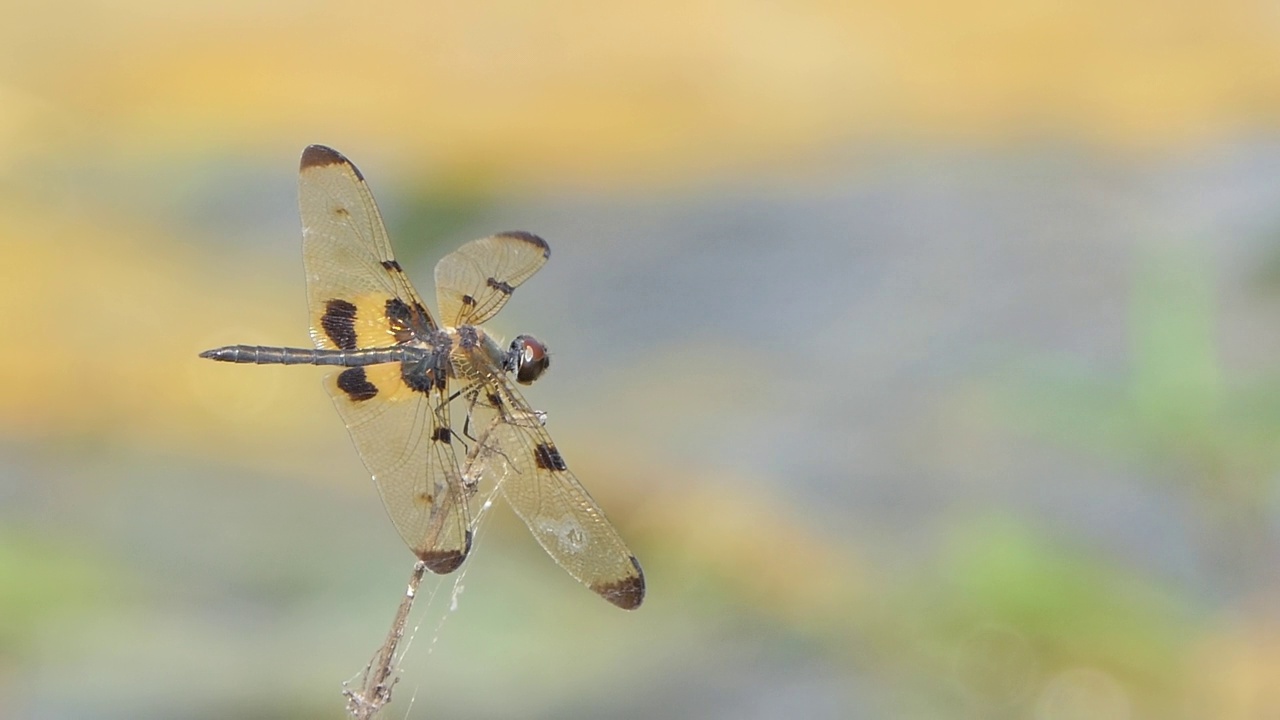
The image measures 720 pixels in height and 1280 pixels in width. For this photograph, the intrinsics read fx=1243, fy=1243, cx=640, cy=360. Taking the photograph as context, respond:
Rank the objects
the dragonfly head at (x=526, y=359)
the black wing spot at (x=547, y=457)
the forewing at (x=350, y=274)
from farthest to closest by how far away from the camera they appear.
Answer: the forewing at (x=350, y=274)
the dragonfly head at (x=526, y=359)
the black wing spot at (x=547, y=457)

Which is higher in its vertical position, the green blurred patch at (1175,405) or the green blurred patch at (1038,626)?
the green blurred patch at (1175,405)

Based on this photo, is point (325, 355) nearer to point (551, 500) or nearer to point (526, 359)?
point (526, 359)

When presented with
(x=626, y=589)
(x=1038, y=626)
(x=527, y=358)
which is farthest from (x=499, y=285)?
(x=1038, y=626)

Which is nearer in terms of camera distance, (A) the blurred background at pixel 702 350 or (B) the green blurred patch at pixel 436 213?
(A) the blurred background at pixel 702 350

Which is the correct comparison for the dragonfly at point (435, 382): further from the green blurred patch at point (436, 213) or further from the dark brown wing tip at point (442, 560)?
the green blurred patch at point (436, 213)

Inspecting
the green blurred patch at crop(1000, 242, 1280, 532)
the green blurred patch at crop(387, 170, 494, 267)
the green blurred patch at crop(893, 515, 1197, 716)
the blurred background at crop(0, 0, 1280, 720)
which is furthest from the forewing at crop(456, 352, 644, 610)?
the green blurred patch at crop(387, 170, 494, 267)

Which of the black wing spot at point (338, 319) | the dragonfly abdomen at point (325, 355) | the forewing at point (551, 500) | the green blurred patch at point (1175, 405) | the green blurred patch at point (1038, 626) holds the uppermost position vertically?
the green blurred patch at point (1175, 405)

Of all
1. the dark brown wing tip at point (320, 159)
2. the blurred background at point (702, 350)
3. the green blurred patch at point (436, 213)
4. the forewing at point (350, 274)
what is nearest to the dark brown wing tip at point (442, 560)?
the forewing at point (350, 274)

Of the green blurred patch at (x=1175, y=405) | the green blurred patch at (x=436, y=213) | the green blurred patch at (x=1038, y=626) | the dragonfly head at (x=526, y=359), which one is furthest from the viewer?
the green blurred patch at (x=436, y=213)

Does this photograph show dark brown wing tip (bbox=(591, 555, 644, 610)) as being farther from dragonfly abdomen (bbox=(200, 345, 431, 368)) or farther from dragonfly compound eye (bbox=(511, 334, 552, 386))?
dragonfly abdomen (bbox=(200, 345, 431, 368))
